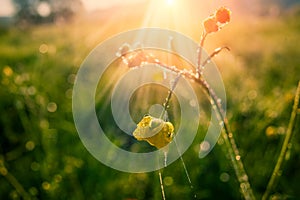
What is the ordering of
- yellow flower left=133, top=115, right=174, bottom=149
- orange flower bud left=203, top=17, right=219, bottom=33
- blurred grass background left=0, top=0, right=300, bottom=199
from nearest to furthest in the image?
yellow flower left=133, top=115, right=174, bottom=149
orange flower bud left=203, top=17, right=219, bottom=33
blurred grass background left=0, top=0, right=300, bottom=199

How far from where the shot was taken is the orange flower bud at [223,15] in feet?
2.61

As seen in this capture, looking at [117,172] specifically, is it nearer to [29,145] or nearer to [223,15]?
[29,145]

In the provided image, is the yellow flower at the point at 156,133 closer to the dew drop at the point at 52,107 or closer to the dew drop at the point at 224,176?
the dew drop at the point at 224,176

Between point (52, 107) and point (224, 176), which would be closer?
point (224, 176)

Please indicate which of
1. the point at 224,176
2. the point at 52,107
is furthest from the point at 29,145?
the point at 224,176

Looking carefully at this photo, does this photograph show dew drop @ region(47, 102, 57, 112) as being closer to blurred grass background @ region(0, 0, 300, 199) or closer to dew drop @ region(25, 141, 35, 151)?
blurred grass background @ region(0, 0, 300, 199)

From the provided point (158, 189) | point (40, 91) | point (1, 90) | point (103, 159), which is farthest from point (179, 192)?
point (1, 90)

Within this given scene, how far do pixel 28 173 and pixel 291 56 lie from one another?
3.82 m

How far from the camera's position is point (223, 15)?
2.62ft

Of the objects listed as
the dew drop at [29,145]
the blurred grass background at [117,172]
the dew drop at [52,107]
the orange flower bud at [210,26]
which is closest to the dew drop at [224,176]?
the blurred grass background at [117,172]

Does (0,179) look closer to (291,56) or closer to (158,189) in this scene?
(158,189)

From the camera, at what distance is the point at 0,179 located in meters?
2.43

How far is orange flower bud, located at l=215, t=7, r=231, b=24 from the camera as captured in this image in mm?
796

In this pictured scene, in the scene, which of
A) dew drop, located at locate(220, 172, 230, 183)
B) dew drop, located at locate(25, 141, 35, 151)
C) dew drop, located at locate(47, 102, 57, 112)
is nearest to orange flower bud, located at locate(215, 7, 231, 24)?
dew drop, located at locate(220, 172, 230, 183)
